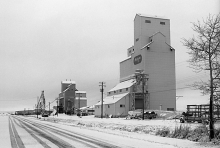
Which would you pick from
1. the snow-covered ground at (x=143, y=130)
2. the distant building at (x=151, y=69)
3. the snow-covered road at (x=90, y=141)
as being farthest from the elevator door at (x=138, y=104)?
the snow-covered road at (x=90, y=141)

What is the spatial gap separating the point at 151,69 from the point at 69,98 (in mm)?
70577

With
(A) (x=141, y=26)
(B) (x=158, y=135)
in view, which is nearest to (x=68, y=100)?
(A) (x=141, y=26)

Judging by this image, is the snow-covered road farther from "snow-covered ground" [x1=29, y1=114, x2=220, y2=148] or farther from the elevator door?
the elevator door

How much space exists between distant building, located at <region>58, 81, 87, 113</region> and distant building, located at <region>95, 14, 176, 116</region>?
5491 centimetres

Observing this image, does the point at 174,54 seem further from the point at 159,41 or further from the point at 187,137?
the point at 187,137

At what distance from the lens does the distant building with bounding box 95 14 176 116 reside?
74.1 metres

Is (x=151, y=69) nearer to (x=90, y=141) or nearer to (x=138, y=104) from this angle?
(x=138, y=104)

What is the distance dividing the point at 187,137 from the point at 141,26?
6275 centimetres

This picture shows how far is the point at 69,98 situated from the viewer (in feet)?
449

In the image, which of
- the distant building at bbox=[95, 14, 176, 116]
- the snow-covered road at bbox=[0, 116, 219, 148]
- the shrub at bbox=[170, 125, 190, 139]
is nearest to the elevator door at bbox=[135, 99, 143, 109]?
the distant building at bbox=[95, 14, 176, 116]

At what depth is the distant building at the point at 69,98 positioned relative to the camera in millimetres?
135750

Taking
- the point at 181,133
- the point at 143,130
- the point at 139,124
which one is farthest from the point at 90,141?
the point at 139,124

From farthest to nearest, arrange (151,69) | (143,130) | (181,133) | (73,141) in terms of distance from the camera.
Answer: (151,69), (143,130), (181,133), (73,141)

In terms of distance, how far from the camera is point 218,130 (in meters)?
18.1
